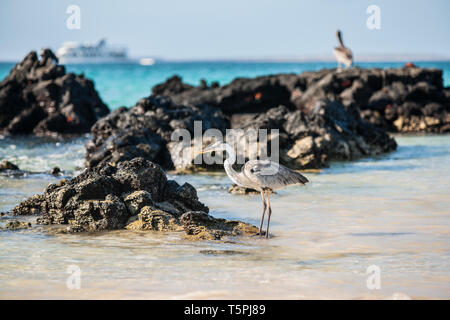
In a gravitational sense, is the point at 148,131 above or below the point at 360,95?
below

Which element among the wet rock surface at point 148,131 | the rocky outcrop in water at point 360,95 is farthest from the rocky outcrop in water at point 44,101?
the wet rock surface at point 148,131

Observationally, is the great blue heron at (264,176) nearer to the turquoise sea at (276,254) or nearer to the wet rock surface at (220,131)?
the turquoise sea at (276,254)

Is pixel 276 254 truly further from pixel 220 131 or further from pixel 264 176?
pixel 220 131

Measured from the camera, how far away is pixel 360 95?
2483cm

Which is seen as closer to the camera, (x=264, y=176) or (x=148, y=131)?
(x=264, y=176)

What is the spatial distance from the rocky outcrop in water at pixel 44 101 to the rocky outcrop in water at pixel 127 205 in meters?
14.6

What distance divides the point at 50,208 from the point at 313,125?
350 inches

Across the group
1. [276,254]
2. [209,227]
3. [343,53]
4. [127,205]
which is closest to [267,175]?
[209,227]

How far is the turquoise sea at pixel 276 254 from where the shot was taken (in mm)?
5832

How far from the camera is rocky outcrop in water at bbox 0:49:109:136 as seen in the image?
77.2 ft

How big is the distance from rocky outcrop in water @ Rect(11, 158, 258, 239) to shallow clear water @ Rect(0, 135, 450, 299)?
26 centimetres

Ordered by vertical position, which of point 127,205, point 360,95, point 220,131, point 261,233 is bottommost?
point 261,233

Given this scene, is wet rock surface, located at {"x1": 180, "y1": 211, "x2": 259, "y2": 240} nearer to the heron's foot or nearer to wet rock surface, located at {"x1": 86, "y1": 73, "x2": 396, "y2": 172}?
the heron's foot

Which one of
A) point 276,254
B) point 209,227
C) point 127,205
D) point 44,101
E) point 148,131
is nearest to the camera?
point 276,254
